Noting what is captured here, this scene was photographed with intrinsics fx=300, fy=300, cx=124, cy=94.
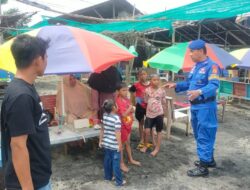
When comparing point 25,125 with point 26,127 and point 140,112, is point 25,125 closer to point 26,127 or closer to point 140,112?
point 26,127

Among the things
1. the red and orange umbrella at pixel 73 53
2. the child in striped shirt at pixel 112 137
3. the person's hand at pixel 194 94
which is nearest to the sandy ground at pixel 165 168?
the child in striped shirt at pixel 112 137

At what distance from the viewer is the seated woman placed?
204 inches

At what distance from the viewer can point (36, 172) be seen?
1.88 m

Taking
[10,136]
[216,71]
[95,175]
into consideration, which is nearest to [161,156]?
[95,175]

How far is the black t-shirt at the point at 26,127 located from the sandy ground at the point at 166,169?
2.18 m

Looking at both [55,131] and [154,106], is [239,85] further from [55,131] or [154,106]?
[55,131]

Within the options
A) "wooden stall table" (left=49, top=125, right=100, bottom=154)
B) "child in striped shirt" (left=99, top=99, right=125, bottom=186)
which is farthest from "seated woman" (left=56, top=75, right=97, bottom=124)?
"child in striped shirt" (left=99, top=99, right=125, bottom=186)

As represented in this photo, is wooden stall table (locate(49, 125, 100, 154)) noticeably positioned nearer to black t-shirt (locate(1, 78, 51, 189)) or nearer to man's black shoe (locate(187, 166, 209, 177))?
man's black shoe (locate(187, 166, 209, 177))

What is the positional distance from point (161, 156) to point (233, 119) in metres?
3.72

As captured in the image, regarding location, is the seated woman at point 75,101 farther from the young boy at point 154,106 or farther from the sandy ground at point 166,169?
the young boy at point 154,106

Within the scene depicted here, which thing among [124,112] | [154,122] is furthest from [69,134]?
[154,122]

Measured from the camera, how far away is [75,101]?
17.2ft

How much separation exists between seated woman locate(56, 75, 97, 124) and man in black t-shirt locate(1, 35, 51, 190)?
10.6ft

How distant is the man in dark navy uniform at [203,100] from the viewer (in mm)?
4180
